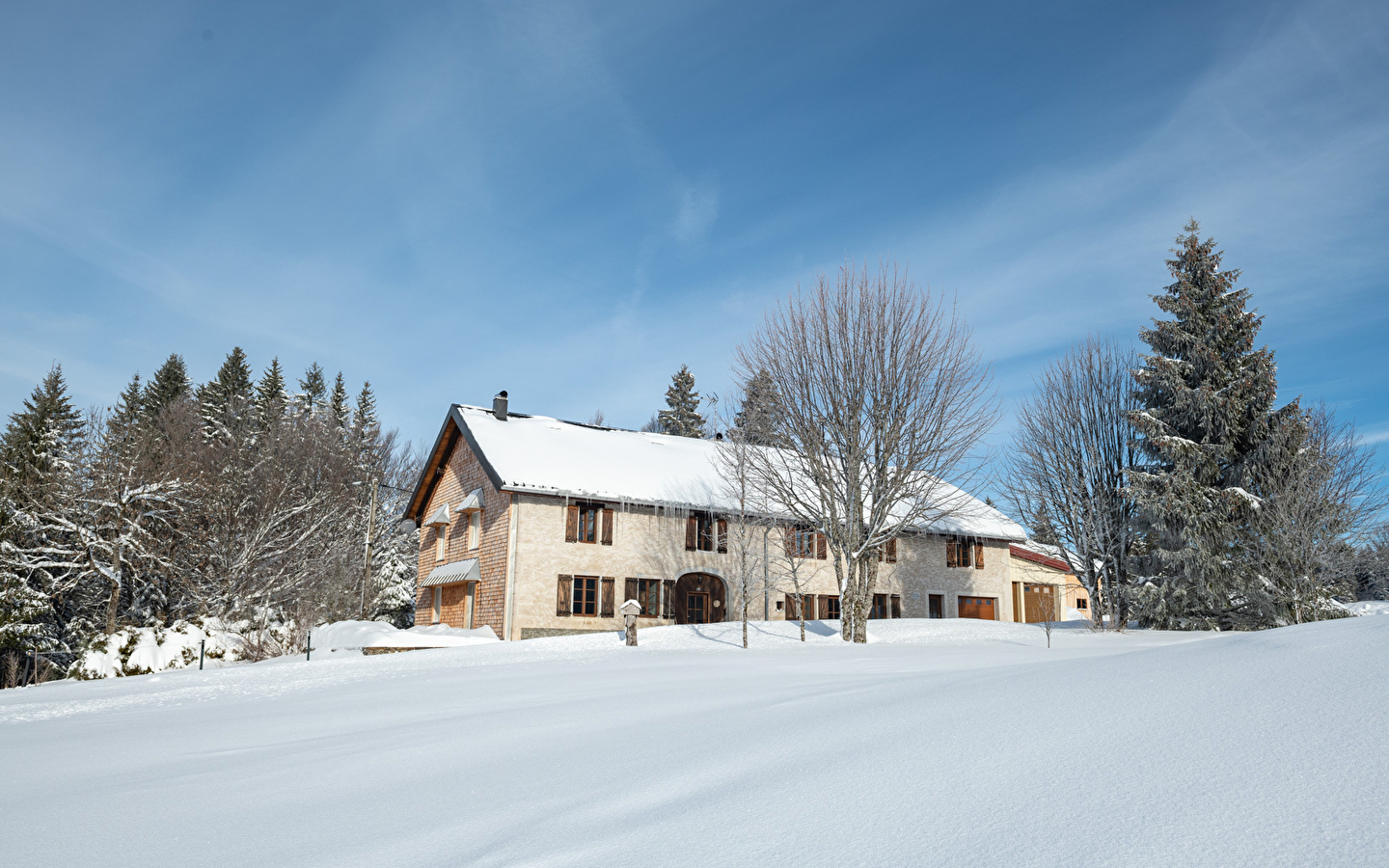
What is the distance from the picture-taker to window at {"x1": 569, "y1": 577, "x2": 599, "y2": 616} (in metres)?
24.4

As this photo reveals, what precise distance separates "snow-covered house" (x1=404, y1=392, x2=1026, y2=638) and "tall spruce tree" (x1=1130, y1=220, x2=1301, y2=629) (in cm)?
551

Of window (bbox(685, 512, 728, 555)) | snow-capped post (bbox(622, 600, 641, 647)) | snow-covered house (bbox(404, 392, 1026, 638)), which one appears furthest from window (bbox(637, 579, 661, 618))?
snow-capped post (bbox(622, 600, 641, 647))

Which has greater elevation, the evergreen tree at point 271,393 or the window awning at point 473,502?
the evergreen tree at point 271,393

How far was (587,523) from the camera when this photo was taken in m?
24.9

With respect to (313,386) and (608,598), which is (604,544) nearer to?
(608,598)

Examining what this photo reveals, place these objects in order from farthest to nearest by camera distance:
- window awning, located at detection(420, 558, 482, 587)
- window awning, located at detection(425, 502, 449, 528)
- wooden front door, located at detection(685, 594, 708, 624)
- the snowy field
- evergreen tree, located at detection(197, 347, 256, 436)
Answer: evergreen tree, located at detection(197, 347, 256, 436), window awning, located at detection(425, 502, 449, 528), wooden front door, located at detection(685, 594, 708, 624), window awning, located at detection(420, 558, 482, 587), the snowy field

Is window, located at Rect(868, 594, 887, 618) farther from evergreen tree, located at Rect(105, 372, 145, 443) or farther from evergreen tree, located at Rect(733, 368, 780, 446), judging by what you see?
evergreen tree, located at Rect(105, 372, 145, 443)

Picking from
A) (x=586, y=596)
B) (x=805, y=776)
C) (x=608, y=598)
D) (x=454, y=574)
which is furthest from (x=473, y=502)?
(x=805, y=776)

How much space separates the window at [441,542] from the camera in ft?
92.9

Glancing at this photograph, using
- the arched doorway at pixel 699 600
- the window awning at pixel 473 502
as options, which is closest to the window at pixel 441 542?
the window awning at pixel 473 502

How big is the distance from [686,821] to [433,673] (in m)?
10.8

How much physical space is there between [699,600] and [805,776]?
2272cm

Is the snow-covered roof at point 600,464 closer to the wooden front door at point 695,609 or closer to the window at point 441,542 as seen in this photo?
the wooden front door at point 695,609

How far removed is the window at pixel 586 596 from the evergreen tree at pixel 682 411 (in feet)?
109
